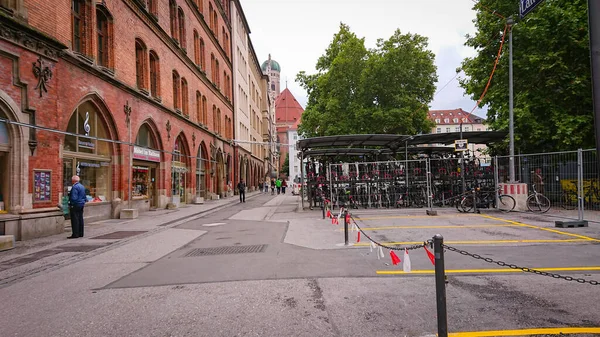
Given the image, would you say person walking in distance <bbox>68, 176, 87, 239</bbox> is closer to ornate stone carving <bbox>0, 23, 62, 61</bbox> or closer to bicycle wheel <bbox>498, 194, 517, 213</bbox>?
ornate stone carving <bbox>0, 23, 62, 61</bbox>

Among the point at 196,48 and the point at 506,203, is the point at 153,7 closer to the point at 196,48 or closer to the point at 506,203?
the point at 196,48

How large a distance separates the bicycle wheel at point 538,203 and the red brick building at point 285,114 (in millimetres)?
100823

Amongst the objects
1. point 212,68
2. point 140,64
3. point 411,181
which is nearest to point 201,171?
point 212,68

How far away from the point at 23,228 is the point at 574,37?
20.2 metres

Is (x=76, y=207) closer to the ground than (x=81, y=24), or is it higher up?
closer to the ground

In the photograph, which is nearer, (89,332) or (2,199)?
(89,332)

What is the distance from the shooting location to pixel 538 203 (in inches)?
534

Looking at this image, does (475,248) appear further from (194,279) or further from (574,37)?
(574,37)

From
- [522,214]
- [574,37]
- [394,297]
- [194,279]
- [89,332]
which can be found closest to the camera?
[89,332]

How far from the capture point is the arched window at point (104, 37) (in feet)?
50.0

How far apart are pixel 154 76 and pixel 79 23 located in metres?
6.50

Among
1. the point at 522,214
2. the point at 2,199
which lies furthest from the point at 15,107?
the point at 522,214

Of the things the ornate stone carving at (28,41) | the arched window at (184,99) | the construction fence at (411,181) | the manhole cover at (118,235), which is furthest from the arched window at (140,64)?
the construction fence at (411,181)

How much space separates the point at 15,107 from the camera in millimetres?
9906
